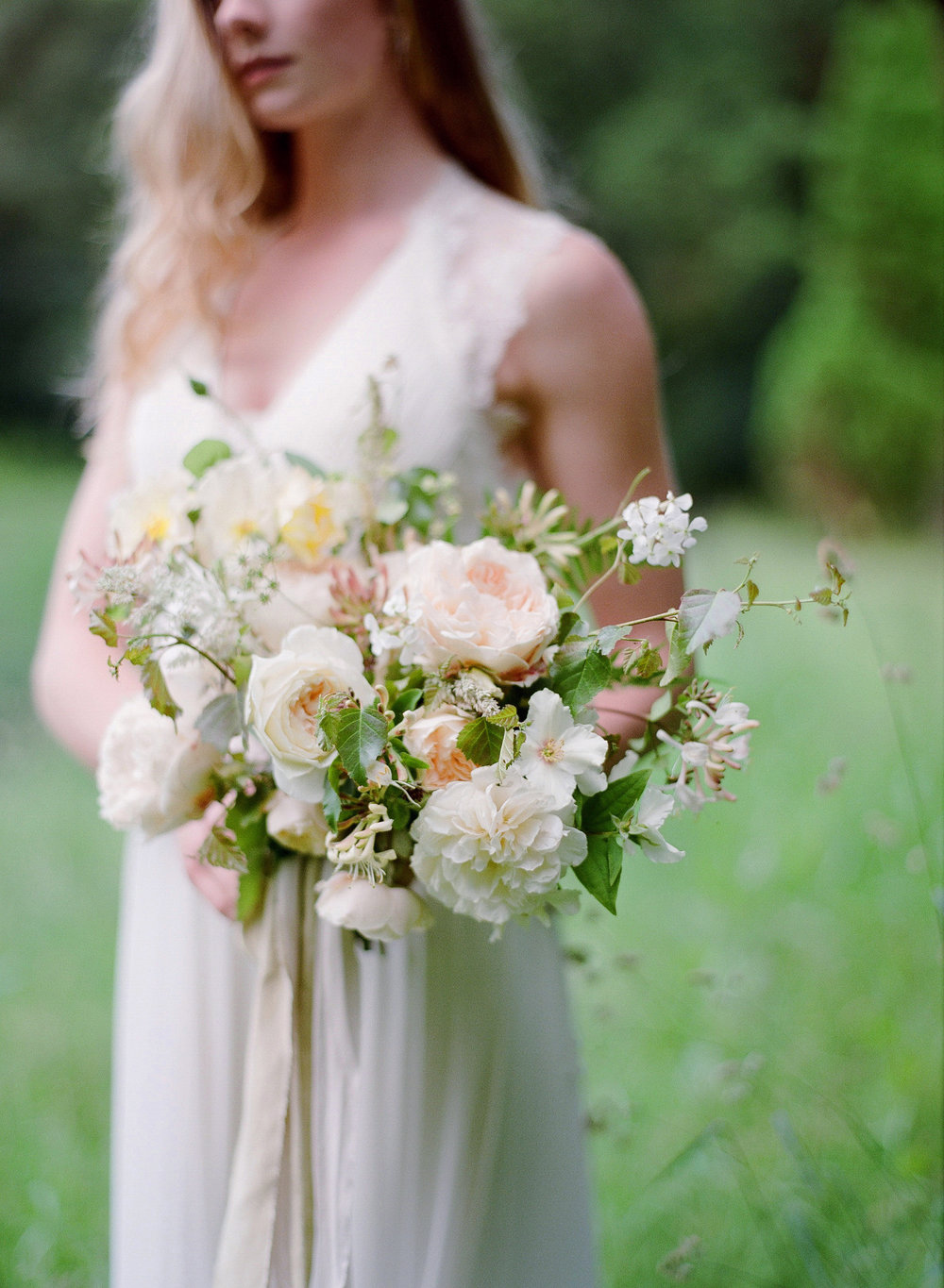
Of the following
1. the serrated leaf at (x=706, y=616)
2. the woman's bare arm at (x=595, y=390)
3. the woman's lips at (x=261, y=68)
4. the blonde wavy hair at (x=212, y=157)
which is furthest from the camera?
the blonde wavy hair at (x=212, y=157)

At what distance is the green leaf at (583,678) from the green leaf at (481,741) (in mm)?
61

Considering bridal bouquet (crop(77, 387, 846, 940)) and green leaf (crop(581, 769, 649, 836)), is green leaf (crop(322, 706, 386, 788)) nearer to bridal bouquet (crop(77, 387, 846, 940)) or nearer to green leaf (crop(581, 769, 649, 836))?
bridal bouquet (crop(77, 387, 846, 940))

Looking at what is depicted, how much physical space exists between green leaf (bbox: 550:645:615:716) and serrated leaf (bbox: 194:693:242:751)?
0.26 meters

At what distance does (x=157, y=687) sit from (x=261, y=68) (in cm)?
88

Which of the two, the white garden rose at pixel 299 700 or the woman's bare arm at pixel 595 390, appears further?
the woman's bare arm at pixel 595 390

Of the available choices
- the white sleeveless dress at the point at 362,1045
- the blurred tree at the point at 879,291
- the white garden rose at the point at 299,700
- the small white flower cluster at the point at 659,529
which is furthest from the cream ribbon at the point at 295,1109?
the blurred tree at the point at 879,291

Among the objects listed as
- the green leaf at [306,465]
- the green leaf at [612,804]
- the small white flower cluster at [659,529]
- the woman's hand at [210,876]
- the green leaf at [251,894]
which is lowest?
the woman's hand at [210,876]

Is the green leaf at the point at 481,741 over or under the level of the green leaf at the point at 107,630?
under

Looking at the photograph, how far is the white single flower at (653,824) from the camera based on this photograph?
85 centimetres

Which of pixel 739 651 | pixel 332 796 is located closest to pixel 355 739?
pixel 332 796

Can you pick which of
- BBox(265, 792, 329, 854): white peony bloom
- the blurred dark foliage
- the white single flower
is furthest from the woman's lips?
the blurred dark foliage

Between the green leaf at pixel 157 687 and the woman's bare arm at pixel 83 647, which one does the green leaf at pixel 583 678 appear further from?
the woman's bare arm at pixel 83 647

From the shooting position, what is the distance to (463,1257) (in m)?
1.19

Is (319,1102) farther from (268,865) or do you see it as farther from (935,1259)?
(935,1259)
